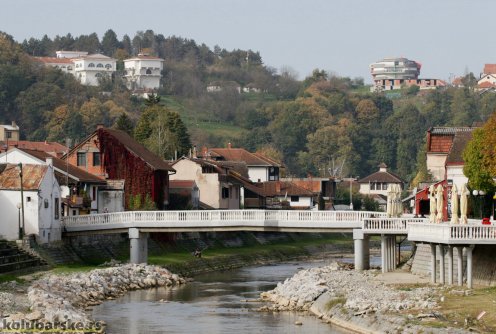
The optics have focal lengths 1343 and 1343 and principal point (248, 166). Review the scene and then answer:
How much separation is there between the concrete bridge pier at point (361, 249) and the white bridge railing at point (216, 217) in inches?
36.4

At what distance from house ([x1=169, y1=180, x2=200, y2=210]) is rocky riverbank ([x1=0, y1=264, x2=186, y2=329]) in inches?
1140

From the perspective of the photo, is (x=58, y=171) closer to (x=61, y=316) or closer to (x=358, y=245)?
(x=358, y=245)

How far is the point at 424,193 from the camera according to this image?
8519 cm

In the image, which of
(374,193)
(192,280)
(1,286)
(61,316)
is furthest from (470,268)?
(374,193)

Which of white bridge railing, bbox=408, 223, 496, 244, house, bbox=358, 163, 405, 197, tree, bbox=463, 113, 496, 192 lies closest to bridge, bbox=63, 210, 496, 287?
tree, bbox=463, 113, 496, 192

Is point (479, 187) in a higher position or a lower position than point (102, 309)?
higher

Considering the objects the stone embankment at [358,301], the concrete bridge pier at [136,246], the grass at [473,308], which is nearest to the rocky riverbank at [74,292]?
the concrete bridge pier at [136,246]

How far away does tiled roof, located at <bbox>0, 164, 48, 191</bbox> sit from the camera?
256 ft

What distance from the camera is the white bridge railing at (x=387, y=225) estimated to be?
72019 mm

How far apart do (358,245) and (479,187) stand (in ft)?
25.4

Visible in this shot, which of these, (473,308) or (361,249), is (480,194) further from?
(473,308)

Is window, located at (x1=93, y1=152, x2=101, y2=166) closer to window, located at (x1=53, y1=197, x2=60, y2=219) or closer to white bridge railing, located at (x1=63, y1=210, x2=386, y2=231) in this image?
white bridge railing, located at (x1=63, y1=210, x2=386, y2=231)

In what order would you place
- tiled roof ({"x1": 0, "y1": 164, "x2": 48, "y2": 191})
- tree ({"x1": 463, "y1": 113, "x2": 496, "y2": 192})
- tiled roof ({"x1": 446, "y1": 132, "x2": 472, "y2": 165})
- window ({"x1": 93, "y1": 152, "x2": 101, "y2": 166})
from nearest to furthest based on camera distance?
tree ({"x1": 463, "y1": 113, "x2": 496, "y2": 192})
tiled roof ({"x1": 0, "y1": 164, "x2": 48, "y2": 191})
tiled roof ({"x1": 446, "y1": 132, "x2": 472, "y2": 165})
window ({"x1": 93, "y1": 152, "x2": 101, "y2": 166})

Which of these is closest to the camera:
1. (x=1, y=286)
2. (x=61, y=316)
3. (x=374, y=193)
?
(x=61, y=316)
